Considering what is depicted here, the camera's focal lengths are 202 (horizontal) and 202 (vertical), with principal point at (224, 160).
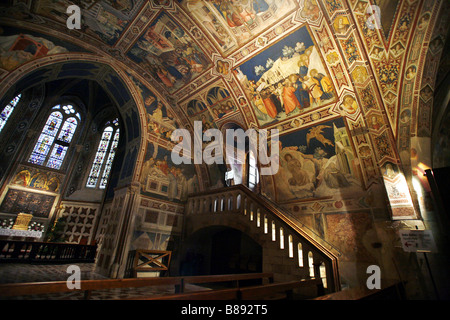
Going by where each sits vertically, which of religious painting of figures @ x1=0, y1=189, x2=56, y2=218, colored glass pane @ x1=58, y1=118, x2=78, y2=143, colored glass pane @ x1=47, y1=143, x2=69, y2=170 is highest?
colored glass pane @ x1=58, y1=118, x2=78, y2=143

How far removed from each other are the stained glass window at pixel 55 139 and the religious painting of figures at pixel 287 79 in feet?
41.4

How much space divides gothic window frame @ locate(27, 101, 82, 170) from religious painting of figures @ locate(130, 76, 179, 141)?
25.9ft

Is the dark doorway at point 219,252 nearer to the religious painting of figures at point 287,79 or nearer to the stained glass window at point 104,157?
the religious painting of figures at point 287,79

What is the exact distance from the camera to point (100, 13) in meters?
7.19

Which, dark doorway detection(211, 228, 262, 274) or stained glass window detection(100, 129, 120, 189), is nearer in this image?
dark doorway detection(211, 228, 262, 274)

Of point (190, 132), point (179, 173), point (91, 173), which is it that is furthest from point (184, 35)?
point (91, 173)

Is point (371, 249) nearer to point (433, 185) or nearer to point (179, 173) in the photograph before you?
point (433, 185)

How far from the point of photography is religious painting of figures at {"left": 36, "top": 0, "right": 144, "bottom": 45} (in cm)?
675

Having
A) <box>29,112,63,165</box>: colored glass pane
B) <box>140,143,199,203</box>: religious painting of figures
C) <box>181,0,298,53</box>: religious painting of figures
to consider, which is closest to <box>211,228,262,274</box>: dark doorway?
<box>140,143,199,203</box>: religious painting of figures

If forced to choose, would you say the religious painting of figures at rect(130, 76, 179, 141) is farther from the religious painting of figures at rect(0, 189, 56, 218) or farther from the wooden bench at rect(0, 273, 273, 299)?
the religious painting of figures at rect(0, 189, 56, 218)

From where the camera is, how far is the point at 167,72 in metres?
9.38

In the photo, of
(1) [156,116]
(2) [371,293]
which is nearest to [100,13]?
(1) [156,116]
